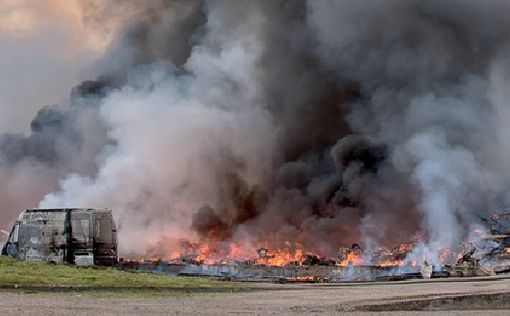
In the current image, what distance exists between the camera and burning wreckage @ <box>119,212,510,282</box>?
37875mm

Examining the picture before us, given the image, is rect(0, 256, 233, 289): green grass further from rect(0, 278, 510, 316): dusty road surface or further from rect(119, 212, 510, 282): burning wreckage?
rect(119, 212, 510, 282): burning wreckage

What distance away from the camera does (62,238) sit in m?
40.3

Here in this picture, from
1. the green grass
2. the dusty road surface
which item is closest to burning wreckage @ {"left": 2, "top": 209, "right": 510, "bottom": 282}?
the green grass

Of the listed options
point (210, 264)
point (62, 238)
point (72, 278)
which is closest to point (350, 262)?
point (210, 264)

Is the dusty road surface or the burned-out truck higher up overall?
the burned-out truck

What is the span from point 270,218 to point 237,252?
5.14m

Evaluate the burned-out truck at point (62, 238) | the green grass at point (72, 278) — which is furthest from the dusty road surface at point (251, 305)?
the burned-out truck at point (62, 238)

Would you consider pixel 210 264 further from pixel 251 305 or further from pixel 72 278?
pixel 251 305

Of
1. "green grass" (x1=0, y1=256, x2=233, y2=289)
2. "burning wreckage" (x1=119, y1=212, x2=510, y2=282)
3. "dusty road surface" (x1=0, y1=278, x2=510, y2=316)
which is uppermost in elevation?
"burning wreckage" (x1=119, y1=212, x2=510, y2=282)

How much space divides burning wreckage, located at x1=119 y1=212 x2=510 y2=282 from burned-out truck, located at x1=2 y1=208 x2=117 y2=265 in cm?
178

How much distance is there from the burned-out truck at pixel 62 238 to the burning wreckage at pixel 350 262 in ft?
5.85

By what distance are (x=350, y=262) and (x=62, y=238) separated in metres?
15.8

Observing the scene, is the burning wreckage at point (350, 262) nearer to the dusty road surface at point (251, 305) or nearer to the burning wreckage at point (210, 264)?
the burning wreckage at point (210, 264)

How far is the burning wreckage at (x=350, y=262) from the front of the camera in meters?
37.9
